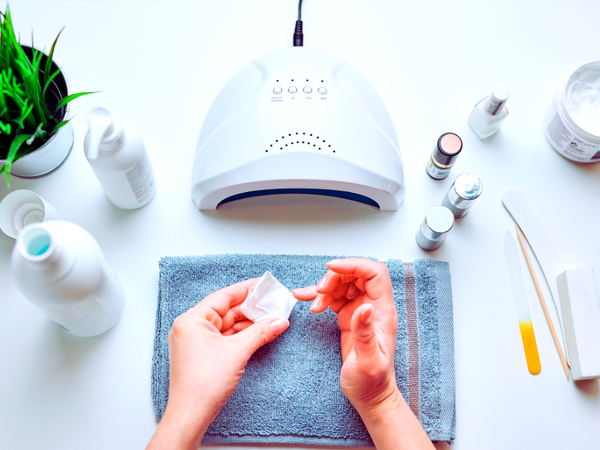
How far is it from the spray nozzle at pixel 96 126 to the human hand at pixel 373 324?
351 millimetres

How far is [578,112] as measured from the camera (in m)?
0.77

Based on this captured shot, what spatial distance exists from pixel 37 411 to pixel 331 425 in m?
0.46

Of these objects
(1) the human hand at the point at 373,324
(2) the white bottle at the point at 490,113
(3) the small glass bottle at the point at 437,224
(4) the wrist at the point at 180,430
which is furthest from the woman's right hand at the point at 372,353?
(2) the white bottle at the point at 490,113

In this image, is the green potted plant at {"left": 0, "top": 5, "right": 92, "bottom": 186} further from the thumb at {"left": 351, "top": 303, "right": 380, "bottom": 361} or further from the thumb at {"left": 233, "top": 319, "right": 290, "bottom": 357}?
the thumb at {"left": 351, "top": 303, "right": 380, "bottom": 361}

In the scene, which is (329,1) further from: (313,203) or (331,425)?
(331,425)

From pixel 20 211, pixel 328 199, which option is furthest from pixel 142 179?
pixel 328 199

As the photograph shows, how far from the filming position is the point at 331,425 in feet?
2.18

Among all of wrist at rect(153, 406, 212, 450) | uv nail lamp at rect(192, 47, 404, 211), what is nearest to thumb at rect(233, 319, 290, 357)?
wrist at rect(153, 406, 212, 450)

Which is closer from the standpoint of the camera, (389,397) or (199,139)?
(389,397)

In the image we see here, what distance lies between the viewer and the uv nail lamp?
0.67 meters

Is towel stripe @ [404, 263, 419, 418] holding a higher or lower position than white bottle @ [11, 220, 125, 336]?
lower

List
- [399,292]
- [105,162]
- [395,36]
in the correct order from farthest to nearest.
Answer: [395,36]
[399,292]
[105,162]

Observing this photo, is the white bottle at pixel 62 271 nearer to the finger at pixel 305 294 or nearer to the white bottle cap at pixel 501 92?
the finger at pixel 305 294

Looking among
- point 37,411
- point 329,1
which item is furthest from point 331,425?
point 329,1
